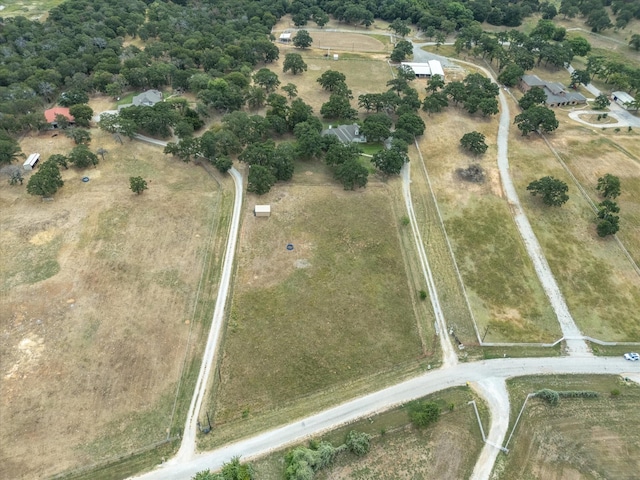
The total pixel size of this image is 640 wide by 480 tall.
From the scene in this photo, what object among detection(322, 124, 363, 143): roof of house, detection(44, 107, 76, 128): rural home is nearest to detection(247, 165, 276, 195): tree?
detection(322, 124, 363, 143): roof of house

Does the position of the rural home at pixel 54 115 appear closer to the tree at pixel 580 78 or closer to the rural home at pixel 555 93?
the rural home at pixel 555 93

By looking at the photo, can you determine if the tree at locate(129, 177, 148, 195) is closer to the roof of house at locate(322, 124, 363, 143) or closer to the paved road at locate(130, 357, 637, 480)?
the roof of house at locate(322, 124, 363, 143)

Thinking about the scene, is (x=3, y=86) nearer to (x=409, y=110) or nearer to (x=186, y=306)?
(x=186, y=306)

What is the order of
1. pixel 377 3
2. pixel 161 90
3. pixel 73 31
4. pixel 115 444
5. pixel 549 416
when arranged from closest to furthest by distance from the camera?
pixel 115 444 → pixel 549 416 → pixel 161 90 → pixel 73 31 → pixel 377 3

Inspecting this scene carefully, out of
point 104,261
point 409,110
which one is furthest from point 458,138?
point 104,261

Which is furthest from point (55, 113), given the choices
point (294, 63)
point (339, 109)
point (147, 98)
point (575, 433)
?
point (575, 433)

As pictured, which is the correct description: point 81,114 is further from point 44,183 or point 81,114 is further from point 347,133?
point 347,133

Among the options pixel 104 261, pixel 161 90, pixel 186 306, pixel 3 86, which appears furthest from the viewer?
pixel 161 90
